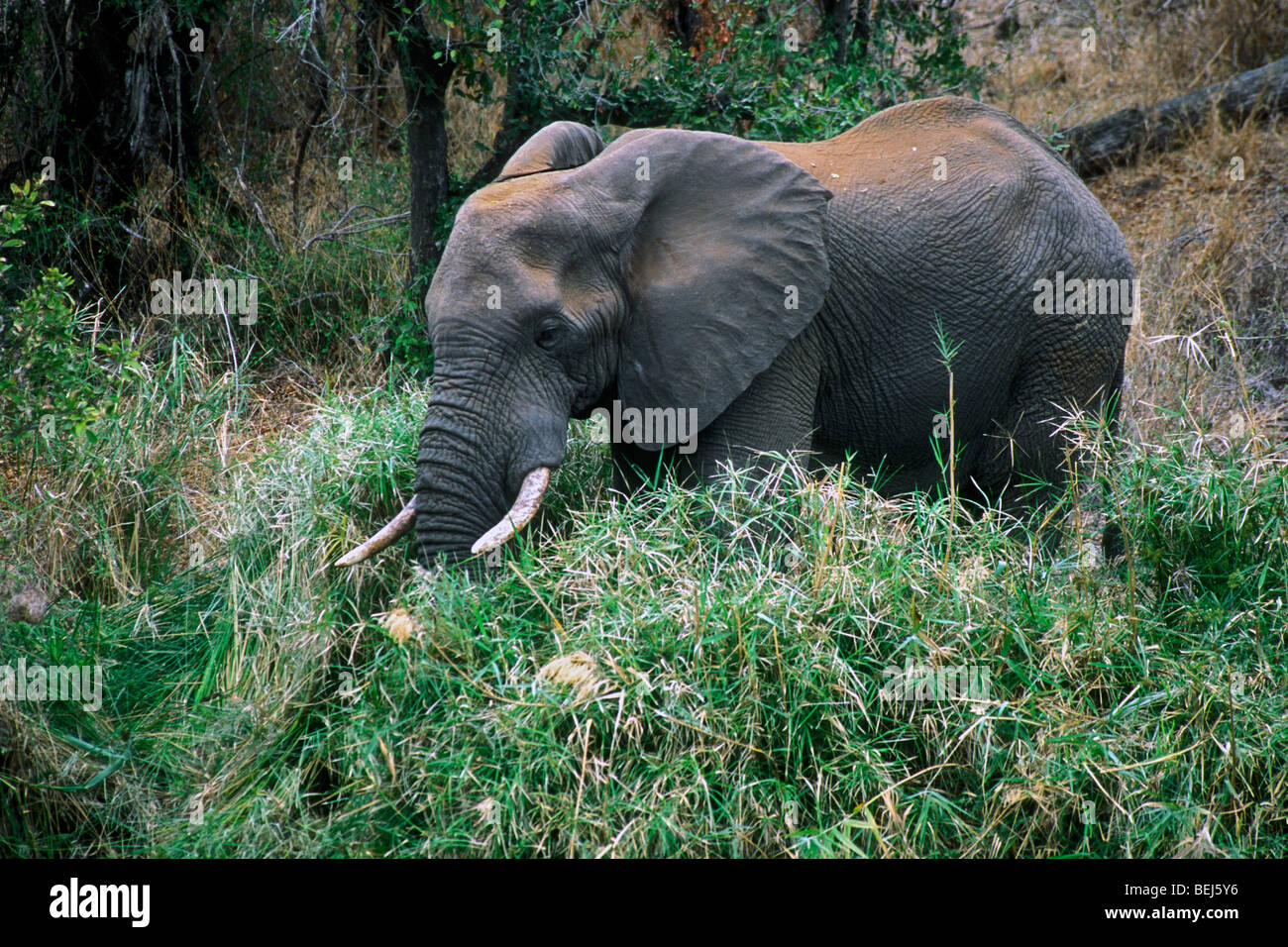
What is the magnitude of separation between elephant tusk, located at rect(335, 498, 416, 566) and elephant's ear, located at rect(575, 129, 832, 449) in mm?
939

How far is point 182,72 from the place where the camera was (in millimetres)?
9297

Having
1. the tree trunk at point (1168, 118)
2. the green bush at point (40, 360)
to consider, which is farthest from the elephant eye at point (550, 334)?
the tree trunk at point (1168, 118)

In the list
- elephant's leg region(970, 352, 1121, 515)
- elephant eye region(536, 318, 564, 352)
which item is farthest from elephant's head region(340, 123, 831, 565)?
elephant's leg region(970, 352, 1121, 515)

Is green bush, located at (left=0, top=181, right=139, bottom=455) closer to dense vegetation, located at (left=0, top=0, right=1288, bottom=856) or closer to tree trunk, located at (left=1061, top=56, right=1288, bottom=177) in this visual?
dense vegetation, located at (left=0, top=0, right=1288, bottom=856)

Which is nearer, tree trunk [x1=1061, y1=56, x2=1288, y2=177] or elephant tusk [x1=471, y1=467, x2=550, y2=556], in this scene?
elephant tusk [x1=471, y1=467, x2=550, y2=556]

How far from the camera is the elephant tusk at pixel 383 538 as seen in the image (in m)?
5.07

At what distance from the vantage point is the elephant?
16.3 ft

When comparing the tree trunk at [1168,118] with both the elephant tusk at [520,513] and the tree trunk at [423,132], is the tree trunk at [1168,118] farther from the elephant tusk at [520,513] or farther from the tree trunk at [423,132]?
the elephant tusk at [520,513]

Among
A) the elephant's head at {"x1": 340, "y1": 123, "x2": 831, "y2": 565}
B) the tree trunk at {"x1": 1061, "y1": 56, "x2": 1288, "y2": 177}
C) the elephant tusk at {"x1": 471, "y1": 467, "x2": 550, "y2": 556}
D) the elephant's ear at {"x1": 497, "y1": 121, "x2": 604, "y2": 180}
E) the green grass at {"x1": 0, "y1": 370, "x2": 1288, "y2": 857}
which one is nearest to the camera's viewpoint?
the green grass at {"x1": 0, "y1": 370, "x2": 1288, "y2": 857}

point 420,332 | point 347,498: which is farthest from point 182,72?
point 347,498

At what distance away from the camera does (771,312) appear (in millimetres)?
5395

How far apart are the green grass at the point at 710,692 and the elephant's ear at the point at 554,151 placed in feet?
4.52

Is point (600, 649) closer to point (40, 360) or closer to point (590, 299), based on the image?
point (590, 299)

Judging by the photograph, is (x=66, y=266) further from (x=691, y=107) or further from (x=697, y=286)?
(x=697, y=286)
